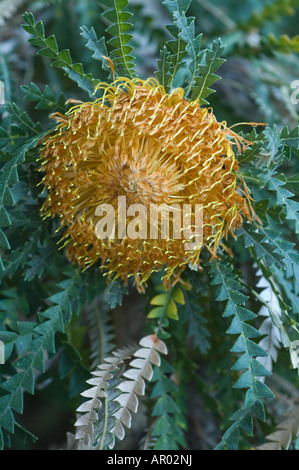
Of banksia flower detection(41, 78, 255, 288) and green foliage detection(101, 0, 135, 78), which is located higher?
green foliage detection(101, 0, 135, 78)

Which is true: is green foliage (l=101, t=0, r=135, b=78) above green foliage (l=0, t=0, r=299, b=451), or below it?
above

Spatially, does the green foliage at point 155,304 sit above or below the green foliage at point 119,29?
below

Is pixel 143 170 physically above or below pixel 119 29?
below

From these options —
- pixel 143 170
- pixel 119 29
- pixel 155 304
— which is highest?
pixel 119 29

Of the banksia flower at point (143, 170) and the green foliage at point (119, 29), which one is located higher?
the green foliage at point (119, 29)

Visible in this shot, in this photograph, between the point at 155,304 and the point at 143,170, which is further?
the point at 155,304

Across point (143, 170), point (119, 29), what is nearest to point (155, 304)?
point (143, 170)

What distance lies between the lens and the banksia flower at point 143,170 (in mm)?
584

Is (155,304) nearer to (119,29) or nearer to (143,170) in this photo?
(143,170)

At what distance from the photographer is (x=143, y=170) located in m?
0.59

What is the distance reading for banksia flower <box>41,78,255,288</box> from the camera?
1.92 feet

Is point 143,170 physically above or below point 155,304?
above
